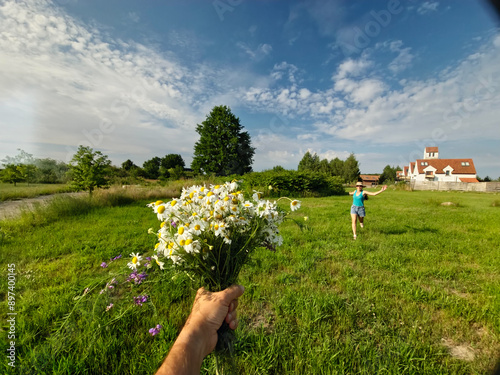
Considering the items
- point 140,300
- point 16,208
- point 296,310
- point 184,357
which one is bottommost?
point 296,310

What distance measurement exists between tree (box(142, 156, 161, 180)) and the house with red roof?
68.0 metres

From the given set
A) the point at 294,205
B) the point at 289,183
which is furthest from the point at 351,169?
the point at 294,205

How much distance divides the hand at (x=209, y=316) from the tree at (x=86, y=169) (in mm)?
12326

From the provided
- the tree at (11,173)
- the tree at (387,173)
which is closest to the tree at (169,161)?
the tree at (11,173)

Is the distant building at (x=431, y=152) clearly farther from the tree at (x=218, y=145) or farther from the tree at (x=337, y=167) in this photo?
the tree at (x=218, y=145)

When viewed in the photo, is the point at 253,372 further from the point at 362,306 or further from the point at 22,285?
the point at 22,285

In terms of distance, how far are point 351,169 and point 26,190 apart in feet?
178

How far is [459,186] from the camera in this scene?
3359 cm

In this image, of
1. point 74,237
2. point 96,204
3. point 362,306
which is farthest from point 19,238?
point 362,306

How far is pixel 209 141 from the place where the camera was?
104 ft

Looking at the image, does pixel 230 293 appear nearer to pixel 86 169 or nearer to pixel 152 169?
pixel 86 169

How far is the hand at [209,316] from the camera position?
115 cm

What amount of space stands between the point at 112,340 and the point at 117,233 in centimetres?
486

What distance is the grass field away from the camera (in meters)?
1.85
